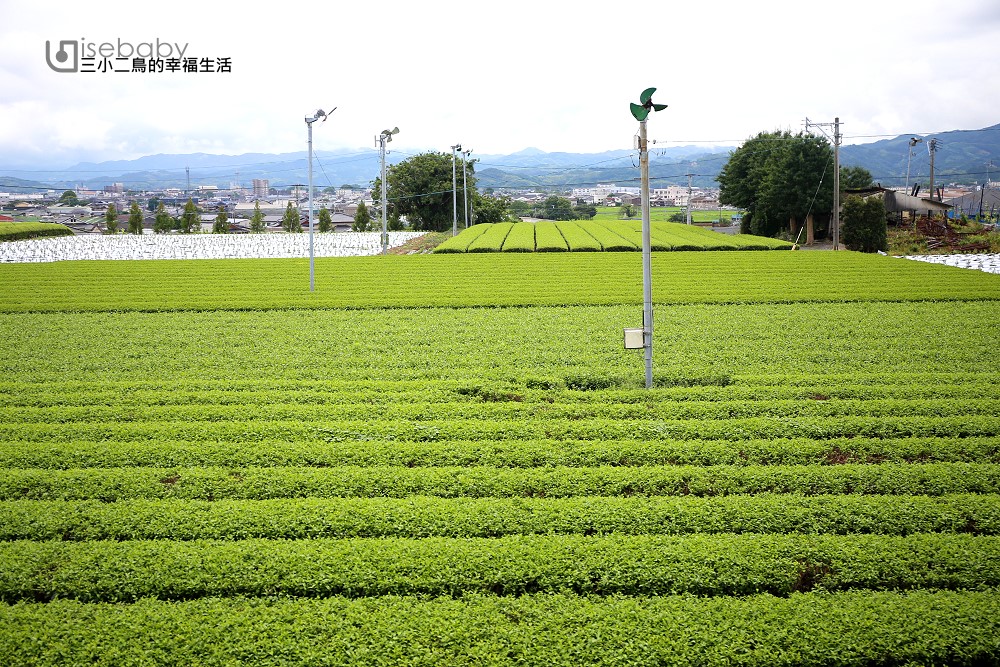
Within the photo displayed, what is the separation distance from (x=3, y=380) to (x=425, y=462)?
398 inches

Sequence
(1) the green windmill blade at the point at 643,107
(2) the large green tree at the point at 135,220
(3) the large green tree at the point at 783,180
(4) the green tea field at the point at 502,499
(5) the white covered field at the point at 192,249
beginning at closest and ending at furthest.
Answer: (4) the green tea field at the point at 502,499 → (1) the green windmill blade at the point at 643,107 → (5) the white covered field at the point at 192,249 → (3) the large green tree at the point at 783,180 → (2) the large green tree at the point at 135,220

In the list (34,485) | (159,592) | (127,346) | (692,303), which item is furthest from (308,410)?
(692,303)

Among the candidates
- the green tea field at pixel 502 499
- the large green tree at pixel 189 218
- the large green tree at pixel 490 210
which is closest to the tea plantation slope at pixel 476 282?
the green tea field at pixel 502 499

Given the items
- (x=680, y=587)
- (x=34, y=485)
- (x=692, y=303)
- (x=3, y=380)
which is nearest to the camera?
(x=680, y=587)

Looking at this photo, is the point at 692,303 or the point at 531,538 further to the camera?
the point at 692,303

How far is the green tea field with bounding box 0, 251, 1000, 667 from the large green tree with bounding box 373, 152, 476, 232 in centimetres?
7631

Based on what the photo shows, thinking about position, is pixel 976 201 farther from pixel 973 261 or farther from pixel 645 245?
pixel 645 245

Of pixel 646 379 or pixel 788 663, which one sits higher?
pixel 646 379

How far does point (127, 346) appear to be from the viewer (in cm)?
1922

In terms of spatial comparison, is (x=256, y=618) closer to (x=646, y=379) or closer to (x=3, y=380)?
(x=646, y=379)

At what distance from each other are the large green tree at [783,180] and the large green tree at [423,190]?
107 ft

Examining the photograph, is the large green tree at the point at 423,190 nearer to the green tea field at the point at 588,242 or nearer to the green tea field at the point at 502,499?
the green tea field at the point at 588,242

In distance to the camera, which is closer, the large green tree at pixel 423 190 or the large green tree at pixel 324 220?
the large green tree at pixel 324 220

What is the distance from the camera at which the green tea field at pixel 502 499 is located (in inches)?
263
